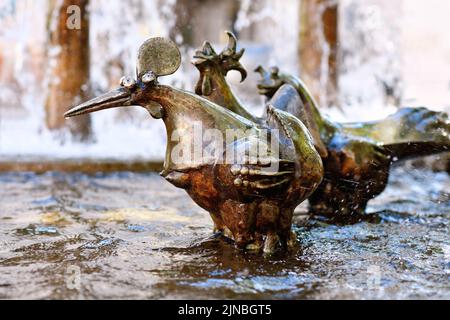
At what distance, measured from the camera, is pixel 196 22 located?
16.6 m

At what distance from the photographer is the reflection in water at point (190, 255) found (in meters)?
2.09

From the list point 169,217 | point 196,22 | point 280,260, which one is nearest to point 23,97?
point 196,22

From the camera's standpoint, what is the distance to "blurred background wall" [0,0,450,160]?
21.7ft

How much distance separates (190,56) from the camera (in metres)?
10.8

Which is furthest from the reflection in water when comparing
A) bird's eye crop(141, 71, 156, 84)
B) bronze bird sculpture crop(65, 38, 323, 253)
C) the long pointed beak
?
bird's eye crop(141, 71, 156, 84)

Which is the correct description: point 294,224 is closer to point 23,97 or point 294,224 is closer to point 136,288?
point 136,288

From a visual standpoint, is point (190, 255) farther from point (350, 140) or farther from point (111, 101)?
point (350, 140)

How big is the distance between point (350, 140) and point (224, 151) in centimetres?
104

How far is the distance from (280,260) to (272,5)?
1411 cm

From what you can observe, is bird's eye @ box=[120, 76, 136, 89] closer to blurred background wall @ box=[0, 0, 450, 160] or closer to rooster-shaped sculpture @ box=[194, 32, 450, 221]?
rooster-shaped sculpture @ box=[194, 32, 450, 221]

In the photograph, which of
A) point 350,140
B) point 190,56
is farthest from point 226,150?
point 190,56

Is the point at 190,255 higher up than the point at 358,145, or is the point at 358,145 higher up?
the point at 358,145

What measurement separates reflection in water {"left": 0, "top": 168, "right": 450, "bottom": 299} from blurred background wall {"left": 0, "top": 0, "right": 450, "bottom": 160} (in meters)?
1.17
